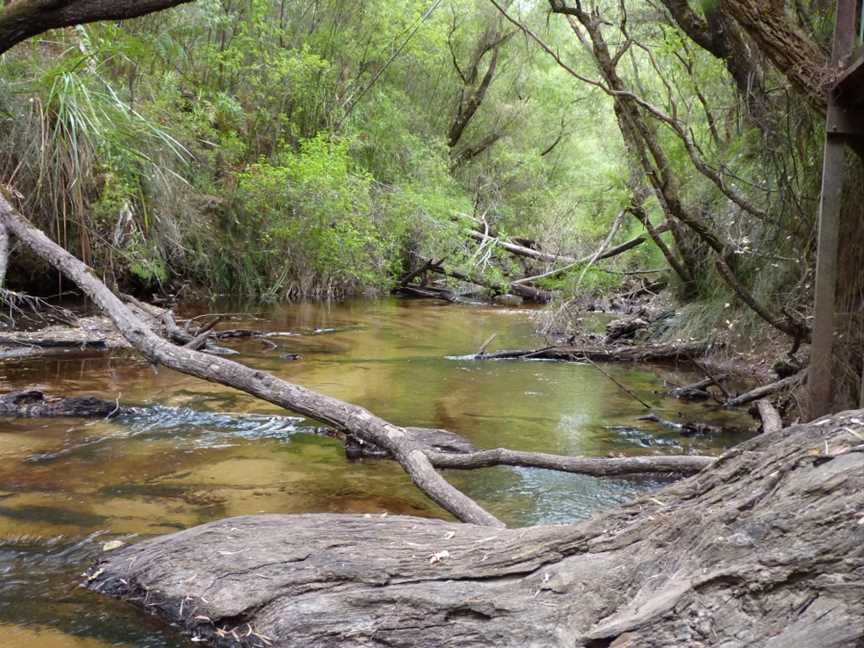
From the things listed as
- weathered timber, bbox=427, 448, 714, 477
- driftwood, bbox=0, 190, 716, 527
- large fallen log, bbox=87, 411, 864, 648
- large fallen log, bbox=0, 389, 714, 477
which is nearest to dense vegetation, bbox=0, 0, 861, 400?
weathered timber, bbox=427, 448, 714, 477

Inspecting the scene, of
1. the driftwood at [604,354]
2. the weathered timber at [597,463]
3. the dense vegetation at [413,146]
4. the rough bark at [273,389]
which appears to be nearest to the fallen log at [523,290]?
the dense vegetation at [413,146]

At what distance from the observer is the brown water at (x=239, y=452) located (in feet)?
11.0

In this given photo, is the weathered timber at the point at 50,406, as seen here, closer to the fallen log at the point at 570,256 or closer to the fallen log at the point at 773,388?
the fallen log at the point at 773,388

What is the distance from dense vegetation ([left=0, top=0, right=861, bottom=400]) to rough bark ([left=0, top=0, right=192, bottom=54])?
11.3 feet

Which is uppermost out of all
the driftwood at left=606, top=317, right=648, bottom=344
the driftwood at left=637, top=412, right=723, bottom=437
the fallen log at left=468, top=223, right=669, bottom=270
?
the fallen log at left=468, top=223, right=669, bottom=270

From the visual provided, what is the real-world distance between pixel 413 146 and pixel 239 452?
54.2 ft

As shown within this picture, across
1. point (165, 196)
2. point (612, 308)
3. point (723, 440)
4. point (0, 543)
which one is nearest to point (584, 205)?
point (612, 308)

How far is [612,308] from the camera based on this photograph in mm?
15805

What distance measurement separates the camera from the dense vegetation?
713cm

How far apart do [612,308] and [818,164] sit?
33.1 feet

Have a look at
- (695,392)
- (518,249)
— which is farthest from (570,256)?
(695,392)

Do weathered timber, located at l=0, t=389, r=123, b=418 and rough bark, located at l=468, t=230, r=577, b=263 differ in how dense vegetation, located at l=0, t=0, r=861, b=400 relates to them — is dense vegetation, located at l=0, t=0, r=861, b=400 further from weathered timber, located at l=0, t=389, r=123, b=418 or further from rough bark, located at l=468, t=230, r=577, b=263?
weathered timber, located at l=0, t=389, r=123, b=418

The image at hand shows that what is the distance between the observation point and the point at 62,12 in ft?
15.9

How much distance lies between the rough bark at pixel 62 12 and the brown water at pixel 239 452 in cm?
278
